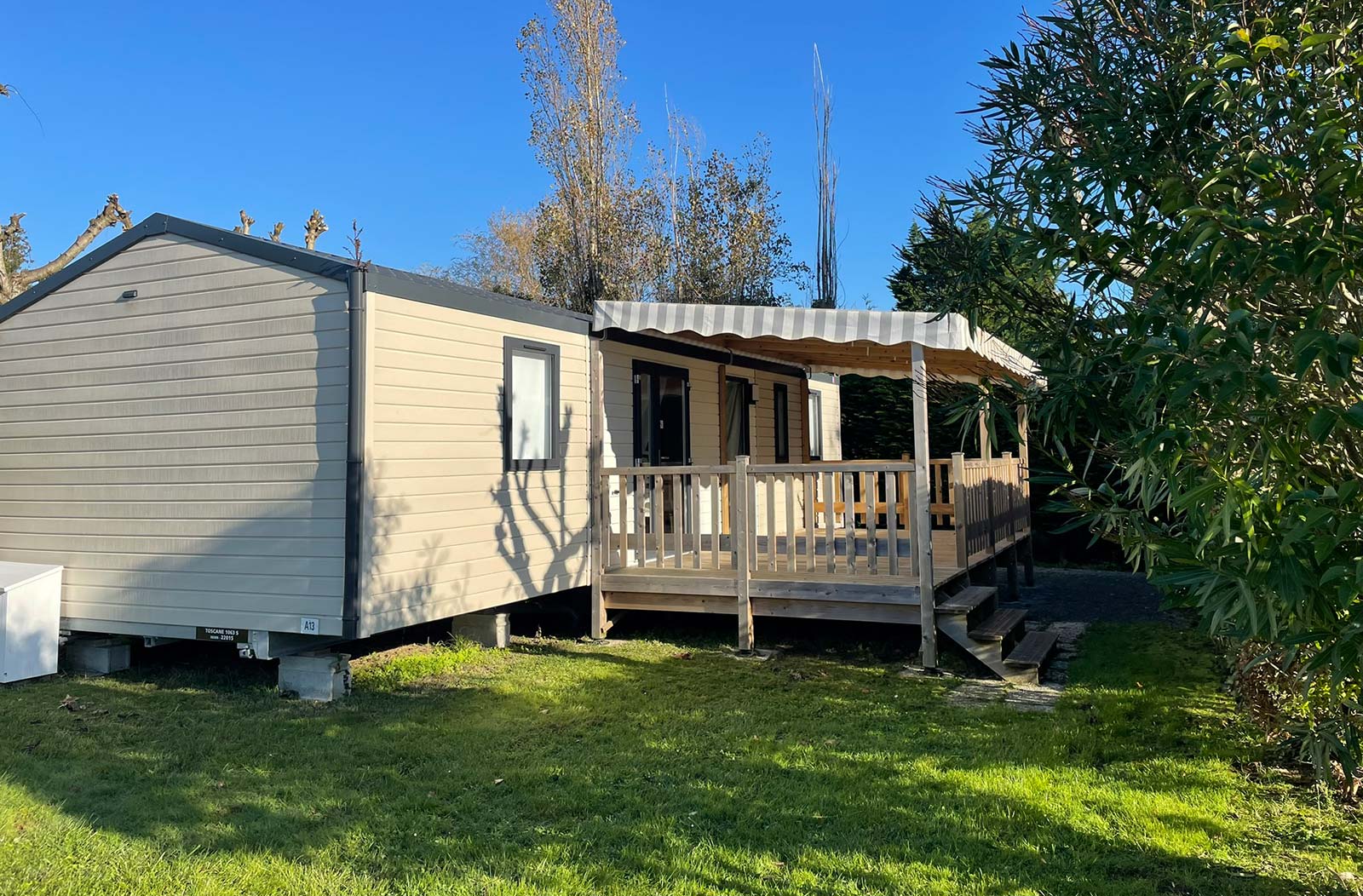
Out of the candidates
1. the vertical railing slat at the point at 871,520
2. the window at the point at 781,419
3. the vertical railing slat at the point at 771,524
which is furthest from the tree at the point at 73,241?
the vertical railing slat at the point at 871,520

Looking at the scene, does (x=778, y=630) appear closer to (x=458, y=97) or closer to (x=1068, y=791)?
(x=1068, y=791)

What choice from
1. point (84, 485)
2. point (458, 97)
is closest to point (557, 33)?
point (458, 97)

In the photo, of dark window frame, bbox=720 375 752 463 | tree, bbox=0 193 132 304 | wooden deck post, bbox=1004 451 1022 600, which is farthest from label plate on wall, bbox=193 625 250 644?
wooden deck post, bbox=1004 451 1022 600

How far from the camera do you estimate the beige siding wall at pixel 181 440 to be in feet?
19.8

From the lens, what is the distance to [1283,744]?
4203 mm

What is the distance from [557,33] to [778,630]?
16685 mm

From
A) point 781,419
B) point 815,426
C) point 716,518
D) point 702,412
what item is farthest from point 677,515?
point 815,426

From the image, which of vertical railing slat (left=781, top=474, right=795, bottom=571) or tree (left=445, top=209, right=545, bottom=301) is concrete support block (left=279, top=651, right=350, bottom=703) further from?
tree (left=445, top=209, right=545, bottom=301)

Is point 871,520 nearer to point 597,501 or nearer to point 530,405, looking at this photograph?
point 597,501

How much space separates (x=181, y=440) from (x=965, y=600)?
600 centimetres

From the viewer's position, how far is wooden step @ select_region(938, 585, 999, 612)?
6.54 meters

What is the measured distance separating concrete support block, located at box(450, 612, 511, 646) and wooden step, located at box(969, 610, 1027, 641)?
3760 millimetres

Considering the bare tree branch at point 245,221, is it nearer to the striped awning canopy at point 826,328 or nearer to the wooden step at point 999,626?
the striped awning canopy at point 826,328

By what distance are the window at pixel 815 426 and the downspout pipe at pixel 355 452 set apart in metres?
8.39
